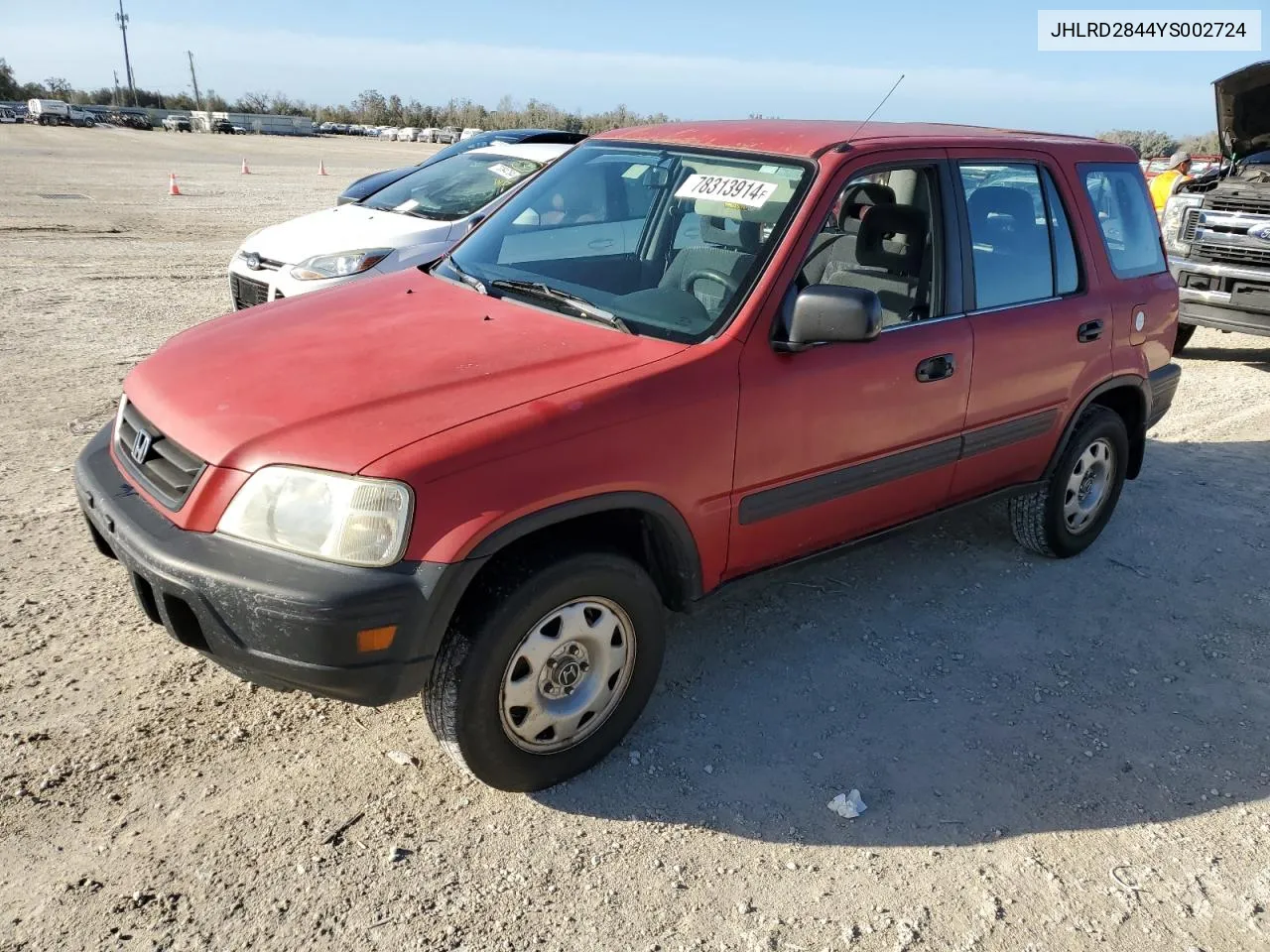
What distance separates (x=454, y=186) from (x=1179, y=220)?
647cm

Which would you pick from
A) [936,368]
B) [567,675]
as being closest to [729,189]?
[936,368]

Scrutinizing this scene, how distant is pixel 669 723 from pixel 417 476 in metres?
1.43

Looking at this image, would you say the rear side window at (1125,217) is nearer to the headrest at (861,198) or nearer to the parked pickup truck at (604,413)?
the parked pickup truck at (604,413)

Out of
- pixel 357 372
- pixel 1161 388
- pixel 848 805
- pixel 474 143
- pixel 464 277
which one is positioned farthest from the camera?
pixel 474 143

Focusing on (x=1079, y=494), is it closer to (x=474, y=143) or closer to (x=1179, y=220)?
(x=1179, y=220)

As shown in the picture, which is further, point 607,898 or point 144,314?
point 144,314

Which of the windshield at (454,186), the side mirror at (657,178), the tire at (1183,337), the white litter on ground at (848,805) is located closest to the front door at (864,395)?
the side mirror at (657,178)

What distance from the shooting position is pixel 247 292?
7.19m

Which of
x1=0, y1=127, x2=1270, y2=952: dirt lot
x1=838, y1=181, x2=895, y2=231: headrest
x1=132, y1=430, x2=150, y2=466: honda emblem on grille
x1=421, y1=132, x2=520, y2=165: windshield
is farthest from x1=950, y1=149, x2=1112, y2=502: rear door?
x1=421, y1=132, x2=520, y2=165: windshield

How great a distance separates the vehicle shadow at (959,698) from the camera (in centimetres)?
308

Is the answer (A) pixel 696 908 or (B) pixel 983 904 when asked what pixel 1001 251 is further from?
(A) pixel 696 908

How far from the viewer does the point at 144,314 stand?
8727 mm

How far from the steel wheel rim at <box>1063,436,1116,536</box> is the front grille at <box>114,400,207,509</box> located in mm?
3807

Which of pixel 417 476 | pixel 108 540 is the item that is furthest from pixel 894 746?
pixel 108 540
